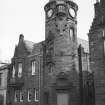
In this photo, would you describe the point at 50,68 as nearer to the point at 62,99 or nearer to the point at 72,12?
the point at 62,99

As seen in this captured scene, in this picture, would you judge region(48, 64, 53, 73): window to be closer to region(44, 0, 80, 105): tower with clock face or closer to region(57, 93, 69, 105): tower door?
region(44, 0, 80, 105): tower with clock face

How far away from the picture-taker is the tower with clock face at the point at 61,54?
27.8m

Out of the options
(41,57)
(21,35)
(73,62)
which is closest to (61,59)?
(73,62)

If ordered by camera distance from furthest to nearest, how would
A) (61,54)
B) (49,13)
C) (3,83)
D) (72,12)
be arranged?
(3,83) → (49,13) → (72,12) → (61,54)

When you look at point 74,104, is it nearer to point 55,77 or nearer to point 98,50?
point 55,77

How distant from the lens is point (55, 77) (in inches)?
1128

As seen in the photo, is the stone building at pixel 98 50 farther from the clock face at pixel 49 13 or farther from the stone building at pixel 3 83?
the stone building at pixel 3 83

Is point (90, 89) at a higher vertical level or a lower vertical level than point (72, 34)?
lower

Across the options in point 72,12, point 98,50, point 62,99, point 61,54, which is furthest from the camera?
point 72,12

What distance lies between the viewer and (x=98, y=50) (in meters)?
23.3

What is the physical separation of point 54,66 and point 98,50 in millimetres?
7810

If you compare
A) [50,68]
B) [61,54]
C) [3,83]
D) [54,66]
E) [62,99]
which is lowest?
[62,99]

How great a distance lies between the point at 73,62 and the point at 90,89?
4.52 metres

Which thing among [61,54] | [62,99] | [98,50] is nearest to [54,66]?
[61,54]
